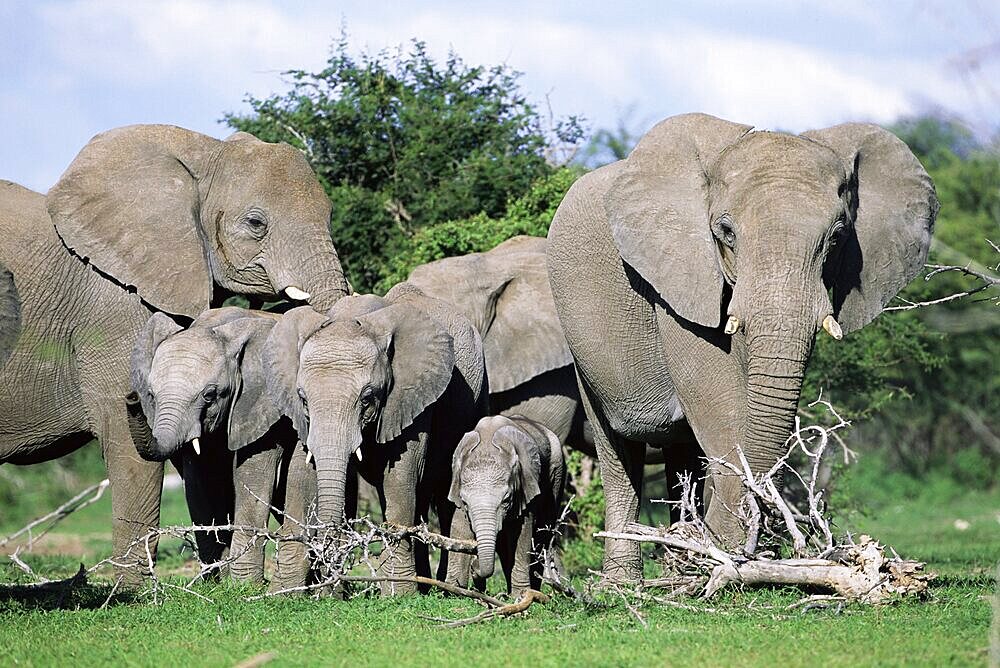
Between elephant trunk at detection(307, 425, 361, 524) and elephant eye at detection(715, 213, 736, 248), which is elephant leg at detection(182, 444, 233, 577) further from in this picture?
elephant eye at detection(715, 213, 736, 248)

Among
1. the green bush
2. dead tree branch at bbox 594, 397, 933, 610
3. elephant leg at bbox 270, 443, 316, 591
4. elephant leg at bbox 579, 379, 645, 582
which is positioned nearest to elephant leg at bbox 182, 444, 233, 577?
elephant leg at bbox 270, 443, 316, 591

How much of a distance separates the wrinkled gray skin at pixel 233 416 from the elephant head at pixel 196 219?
1.15 ft

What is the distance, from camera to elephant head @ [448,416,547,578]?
29.9 feet

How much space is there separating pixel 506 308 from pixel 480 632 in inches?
190

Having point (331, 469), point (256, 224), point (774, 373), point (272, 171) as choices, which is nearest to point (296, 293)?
point (256, 224)

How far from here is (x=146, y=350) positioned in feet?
32.1

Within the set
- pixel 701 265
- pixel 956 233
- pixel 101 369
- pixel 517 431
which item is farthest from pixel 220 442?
pixel 956 233

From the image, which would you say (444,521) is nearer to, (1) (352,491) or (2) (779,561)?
(1) (352,491)

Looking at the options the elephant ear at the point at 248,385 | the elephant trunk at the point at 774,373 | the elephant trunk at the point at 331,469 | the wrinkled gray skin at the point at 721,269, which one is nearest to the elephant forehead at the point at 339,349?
the elephant trunk at the point at 331,469

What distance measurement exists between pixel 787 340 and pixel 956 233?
20.4 m

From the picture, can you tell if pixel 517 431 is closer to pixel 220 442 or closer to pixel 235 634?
pixel 220 442

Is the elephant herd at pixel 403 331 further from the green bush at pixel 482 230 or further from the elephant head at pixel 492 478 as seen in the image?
the green bush at pixel 482 230

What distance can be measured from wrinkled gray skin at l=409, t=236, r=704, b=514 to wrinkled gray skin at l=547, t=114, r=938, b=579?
988 millimetres

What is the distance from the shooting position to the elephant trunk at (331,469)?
8703 millimetres
